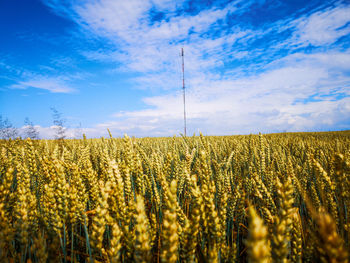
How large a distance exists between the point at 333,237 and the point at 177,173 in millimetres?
1611

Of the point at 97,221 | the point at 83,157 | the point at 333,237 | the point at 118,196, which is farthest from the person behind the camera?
the point at 83,157

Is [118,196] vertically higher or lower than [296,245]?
higher

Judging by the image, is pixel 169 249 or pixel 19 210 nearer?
pixel 169 249

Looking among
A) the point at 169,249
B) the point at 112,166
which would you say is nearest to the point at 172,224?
the point at 169,249

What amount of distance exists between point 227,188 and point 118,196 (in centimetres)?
133

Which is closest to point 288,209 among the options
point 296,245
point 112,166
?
point 296,245

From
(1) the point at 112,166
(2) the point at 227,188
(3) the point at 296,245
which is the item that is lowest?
(3) the point at 296,245

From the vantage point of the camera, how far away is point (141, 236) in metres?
0.77

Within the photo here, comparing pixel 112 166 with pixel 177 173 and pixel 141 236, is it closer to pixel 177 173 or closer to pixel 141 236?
pixel 141 236

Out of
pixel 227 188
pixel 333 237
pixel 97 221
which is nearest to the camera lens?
pixel 333 237

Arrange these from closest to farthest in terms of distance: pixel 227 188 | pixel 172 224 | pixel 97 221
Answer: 1. pixel 172 224
2. pixel 97 221
3. pixel 227 188

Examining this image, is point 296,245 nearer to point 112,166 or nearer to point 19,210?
point 112,166

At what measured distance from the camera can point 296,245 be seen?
43.5 inches

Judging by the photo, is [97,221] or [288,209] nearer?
[288,209]
